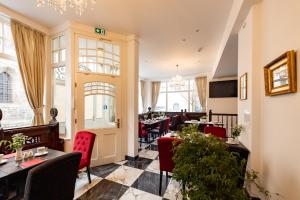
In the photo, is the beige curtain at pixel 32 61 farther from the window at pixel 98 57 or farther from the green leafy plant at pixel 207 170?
the green leafy plant at pixel 207 170

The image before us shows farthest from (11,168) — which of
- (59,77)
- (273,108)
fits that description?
(273,108)

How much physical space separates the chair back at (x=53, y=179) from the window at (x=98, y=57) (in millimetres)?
2357

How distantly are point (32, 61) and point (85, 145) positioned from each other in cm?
217

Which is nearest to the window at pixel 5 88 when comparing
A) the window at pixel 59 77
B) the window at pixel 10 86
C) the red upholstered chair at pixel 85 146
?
the window at pixel 10 86

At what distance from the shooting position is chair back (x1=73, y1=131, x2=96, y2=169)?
8.32ft

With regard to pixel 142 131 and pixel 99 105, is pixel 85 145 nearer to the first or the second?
pixel 99 105

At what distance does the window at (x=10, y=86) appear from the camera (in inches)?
114

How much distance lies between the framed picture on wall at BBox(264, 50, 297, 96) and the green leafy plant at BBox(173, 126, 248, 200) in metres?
0.74

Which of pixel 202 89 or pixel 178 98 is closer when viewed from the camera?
pixel 202 89

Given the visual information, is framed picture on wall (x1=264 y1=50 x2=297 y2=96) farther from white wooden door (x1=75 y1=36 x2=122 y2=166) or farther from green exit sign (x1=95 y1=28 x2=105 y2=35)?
green exit sign (x1=95 y1=28 x2=105 y2=35)

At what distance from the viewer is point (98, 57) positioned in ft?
11.4

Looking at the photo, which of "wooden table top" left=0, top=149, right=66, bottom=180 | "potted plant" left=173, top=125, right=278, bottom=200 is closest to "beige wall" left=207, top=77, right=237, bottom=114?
"potted plant" left=173, top=125, right=278, bottom=200

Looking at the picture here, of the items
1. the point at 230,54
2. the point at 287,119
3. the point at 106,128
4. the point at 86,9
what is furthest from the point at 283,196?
the point at 86,9

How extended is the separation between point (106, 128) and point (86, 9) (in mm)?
2446
